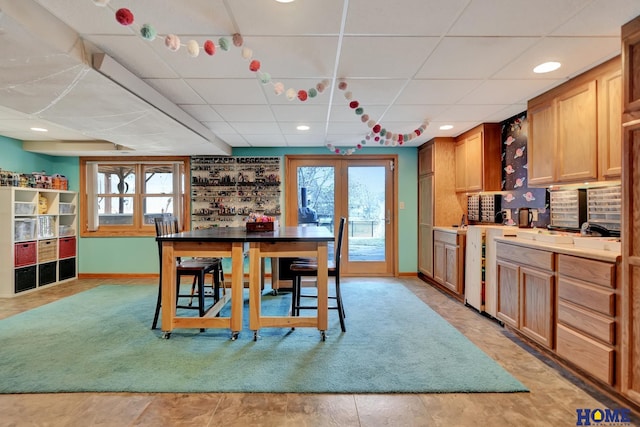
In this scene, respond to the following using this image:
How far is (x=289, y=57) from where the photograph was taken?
228cm

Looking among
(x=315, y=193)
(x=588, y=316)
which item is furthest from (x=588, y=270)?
(x=315, y=193)

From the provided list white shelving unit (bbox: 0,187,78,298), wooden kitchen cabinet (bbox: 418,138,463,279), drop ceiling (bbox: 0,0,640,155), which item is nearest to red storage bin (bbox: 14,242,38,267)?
white shelving unit (bbox: 0,187,78,298)

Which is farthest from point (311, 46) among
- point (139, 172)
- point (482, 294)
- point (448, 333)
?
point (139, 172)

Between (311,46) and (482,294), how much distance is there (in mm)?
2917

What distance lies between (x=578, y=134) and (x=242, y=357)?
10.0 ft

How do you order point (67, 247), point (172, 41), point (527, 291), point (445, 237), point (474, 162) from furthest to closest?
1. point (67, 247)
2. point (445, 237)
3. point (474, 162)
4. point (527, 291)
5. point (172, 41)

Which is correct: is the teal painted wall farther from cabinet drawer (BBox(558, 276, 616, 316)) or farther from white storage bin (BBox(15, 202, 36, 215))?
cabinet drawer (BBox(558, 276, 616, 316))

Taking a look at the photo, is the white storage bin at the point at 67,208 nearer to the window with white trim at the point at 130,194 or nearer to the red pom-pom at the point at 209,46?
the window with white trim at the point at 130,194

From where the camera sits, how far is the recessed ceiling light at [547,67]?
239cm

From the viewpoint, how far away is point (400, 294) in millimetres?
4297

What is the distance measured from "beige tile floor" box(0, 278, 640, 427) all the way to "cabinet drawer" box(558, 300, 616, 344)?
0.35m

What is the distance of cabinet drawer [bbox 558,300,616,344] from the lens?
1923mm

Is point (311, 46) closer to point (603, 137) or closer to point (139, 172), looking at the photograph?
point (603, 137)

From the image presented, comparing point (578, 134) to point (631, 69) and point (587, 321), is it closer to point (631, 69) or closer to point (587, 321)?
point (631, 69)
